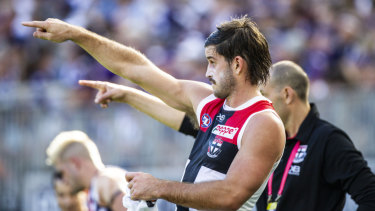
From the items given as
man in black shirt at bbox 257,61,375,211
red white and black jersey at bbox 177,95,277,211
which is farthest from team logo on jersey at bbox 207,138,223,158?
man in black shirt at bbox 257,61,375,211

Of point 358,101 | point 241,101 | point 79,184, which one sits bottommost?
point 79,184

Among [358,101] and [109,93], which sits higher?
[358,101]

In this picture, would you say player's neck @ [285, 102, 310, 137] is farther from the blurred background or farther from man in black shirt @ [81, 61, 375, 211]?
the blurred background

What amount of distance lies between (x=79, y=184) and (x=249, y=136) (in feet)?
11.7

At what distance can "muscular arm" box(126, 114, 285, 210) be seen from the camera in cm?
372

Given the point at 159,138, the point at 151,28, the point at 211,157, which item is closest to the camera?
the point at 211,157

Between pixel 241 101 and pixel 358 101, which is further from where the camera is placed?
pixel 358 101

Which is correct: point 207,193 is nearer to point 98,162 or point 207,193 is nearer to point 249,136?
point 249,136

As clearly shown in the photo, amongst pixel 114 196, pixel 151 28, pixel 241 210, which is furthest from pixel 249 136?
pixel 151 28

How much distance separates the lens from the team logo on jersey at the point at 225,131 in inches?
160

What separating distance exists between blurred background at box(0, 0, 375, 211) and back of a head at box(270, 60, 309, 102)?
14.2ft

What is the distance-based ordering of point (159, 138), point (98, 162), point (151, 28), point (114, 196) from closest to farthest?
point (114, 196) < point (98, 162) < point (159, 138) < point (151, 28)

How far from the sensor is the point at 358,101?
10.1m

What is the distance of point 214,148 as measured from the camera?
414 cm
